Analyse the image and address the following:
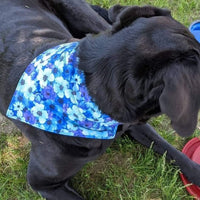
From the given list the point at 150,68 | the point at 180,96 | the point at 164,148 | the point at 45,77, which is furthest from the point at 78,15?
the point at 180,96

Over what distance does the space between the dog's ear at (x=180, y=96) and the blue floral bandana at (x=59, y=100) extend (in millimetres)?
391

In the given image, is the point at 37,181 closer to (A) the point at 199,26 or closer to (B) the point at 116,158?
(B) the point at 116,158

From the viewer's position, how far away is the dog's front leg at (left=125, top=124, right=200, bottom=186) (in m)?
2.40

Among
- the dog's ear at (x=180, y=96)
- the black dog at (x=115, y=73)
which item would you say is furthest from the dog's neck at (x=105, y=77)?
the dog's ear at (x=180, y=96)

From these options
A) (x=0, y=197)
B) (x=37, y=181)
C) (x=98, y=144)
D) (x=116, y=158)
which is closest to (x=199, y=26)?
(x=116, y=158)

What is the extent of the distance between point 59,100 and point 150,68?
21.0 inches

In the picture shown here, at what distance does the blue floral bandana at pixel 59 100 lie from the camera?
66.3 inches

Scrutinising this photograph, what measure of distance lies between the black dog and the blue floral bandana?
2.4 inches

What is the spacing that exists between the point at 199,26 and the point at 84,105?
6.43 feet

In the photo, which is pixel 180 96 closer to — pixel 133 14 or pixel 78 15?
pixel 133 14

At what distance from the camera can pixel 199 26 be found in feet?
10.4

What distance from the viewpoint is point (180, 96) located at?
1.38 metres

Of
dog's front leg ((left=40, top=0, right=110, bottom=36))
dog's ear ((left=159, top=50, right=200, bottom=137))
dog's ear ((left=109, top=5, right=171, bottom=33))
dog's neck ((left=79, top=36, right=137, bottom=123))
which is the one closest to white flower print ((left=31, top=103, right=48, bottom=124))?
dog's neck ((left=79, top=36, right=137, bottom=123))

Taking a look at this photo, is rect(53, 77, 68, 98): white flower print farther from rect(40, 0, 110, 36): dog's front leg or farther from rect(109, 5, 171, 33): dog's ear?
rect(40, 0, 110, 36): dog's front leg
